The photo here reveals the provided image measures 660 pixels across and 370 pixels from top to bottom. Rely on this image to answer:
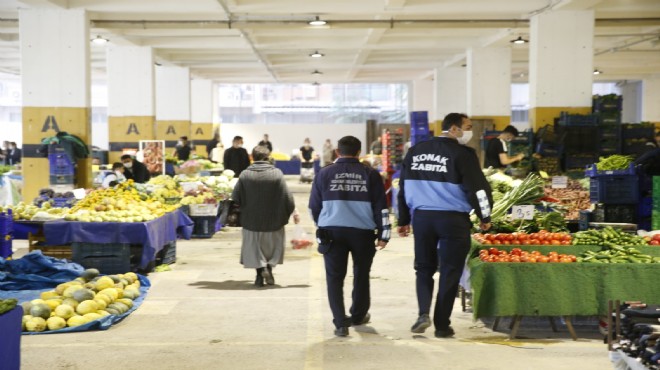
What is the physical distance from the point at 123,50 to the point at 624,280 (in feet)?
59.6

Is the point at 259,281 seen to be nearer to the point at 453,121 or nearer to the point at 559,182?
the point at 453,121

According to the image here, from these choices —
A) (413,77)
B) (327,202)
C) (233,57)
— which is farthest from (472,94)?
(327,202)

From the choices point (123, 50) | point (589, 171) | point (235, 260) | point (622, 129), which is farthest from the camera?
point (123, 50)

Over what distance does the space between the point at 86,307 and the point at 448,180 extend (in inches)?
132

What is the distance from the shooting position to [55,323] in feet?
25.0

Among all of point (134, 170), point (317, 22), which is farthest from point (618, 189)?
point (317, 22)

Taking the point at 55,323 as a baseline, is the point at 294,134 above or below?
above

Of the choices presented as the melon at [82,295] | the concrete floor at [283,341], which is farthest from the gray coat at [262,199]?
the melon at [82,295]

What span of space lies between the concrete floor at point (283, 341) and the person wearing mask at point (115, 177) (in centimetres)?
485

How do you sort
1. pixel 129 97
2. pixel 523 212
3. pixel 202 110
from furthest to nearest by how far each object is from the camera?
pixel 202 110 → pixel 129 97 → pixel 523 212

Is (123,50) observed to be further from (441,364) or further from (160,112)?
(441,364)

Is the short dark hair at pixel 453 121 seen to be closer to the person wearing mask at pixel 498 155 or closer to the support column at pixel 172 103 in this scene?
the person wearing mask at pixel 498 155

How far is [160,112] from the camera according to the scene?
2962 centimetres

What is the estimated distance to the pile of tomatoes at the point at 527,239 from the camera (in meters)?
8.03
